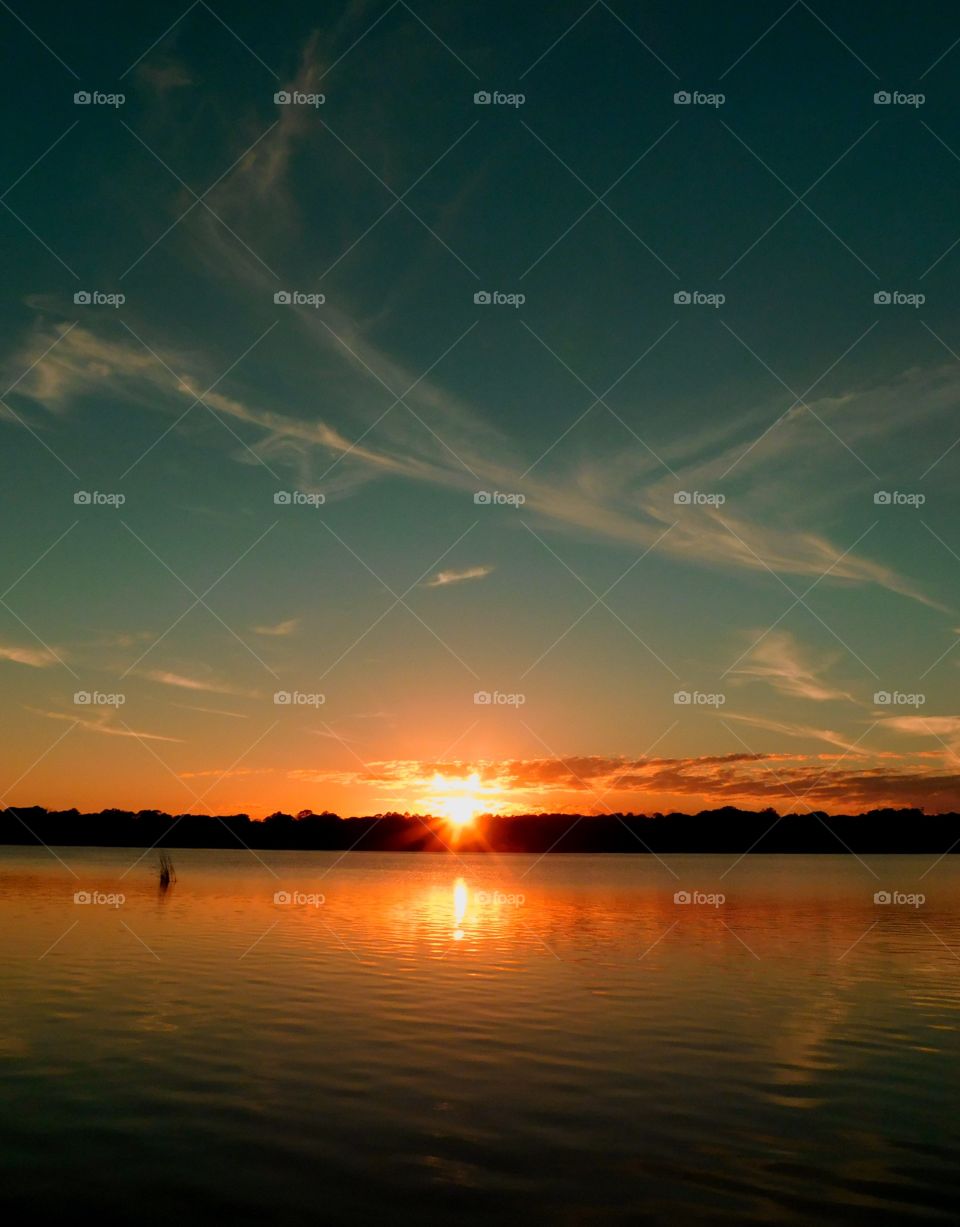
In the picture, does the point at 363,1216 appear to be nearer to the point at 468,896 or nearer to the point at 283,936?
the point at 283,936

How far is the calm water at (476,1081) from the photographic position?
1241 cm

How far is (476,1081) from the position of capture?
18109 millimetres

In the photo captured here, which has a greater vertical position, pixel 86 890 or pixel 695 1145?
pixel 695 1145

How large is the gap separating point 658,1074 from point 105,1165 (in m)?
10.5

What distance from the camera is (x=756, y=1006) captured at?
87.0 feet

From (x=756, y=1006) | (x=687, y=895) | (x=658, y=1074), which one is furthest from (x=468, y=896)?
(x=658, y=1074)

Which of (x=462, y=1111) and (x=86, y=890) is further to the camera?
(x=86, y=890)

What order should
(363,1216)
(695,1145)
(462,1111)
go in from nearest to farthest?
(363,1216), (695,1145), (462,1111)

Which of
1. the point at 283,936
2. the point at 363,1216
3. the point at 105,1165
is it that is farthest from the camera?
the point at 283,936

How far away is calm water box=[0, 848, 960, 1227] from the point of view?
12414 millimetres

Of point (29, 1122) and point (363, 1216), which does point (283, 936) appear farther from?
point (363, 1216)

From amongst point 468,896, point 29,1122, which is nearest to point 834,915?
point 468,896

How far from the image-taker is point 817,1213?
11953mm

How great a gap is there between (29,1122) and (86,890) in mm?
64155
